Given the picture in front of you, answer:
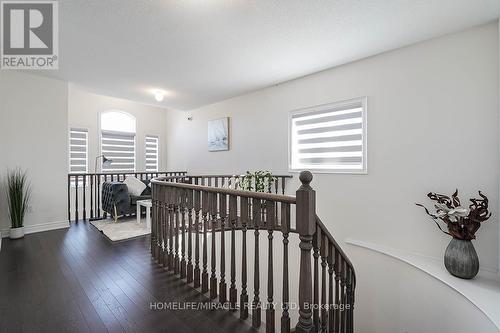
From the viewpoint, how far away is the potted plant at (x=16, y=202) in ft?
12.1

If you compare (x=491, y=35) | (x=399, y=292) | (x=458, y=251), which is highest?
(x=491, y=35)

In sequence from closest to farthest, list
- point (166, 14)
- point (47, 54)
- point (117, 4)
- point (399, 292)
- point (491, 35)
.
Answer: point (117, 4) → point (166, 14) → point (491, 35) → point (399, 292) → point (47, 54)

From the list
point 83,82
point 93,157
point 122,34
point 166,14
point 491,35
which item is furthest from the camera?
point 93,157

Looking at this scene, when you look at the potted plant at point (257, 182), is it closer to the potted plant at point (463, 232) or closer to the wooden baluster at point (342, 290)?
the wooden baluster at point (342, 290)

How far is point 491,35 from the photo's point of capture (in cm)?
270

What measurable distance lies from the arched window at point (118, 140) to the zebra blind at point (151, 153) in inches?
19.1

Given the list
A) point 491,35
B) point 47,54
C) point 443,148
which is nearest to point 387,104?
point 443,148

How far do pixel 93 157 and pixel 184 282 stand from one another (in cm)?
559

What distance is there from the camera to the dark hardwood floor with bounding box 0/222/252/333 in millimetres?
1767

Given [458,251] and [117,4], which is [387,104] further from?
[117,4]

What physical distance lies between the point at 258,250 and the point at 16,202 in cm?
414

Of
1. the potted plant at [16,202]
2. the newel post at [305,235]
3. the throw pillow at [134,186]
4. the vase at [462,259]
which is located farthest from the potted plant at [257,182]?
the potted plant at [16,202]

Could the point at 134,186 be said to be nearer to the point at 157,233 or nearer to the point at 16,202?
the point at 16,202

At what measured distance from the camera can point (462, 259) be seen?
255 centimetres
